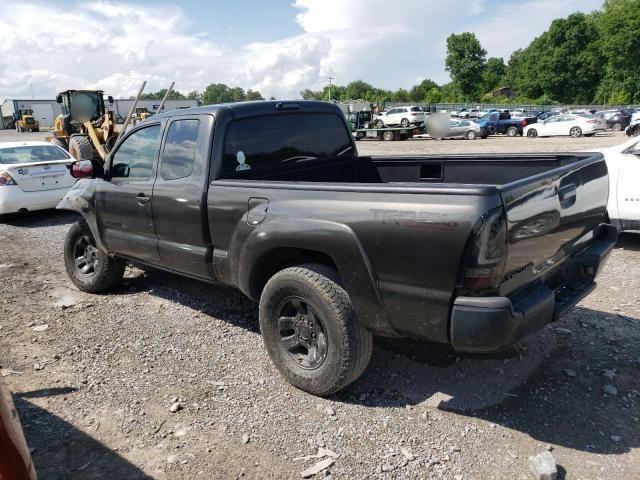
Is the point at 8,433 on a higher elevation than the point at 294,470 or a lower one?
higher

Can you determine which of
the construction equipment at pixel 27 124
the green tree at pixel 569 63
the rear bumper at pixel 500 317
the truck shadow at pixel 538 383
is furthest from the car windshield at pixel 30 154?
the green tree at pixel 569 63

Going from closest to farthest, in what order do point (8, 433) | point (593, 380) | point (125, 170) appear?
point (8, 433)
point (593, 380)
point (125, 170)

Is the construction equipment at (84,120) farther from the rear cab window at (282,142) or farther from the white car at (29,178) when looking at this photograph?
the rear cab window at (282,142)

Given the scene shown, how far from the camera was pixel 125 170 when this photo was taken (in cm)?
485

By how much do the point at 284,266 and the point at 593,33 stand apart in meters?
90.6

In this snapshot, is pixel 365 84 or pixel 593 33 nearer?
pixel 593 33

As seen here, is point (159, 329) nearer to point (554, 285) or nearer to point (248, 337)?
point (248, 337)

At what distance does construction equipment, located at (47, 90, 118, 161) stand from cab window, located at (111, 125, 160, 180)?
9.82m

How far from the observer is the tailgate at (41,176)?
9.34m

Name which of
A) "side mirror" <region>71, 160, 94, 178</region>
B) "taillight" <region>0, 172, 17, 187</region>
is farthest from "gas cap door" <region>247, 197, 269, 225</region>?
"taillight" <region>0, 172, 17, 187</region>

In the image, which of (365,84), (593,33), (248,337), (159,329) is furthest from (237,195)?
(365,84)

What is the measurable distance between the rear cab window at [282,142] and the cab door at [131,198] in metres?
0.85

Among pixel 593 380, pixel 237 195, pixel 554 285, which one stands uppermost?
pixel 237 195

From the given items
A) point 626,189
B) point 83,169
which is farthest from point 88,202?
point 626,189
